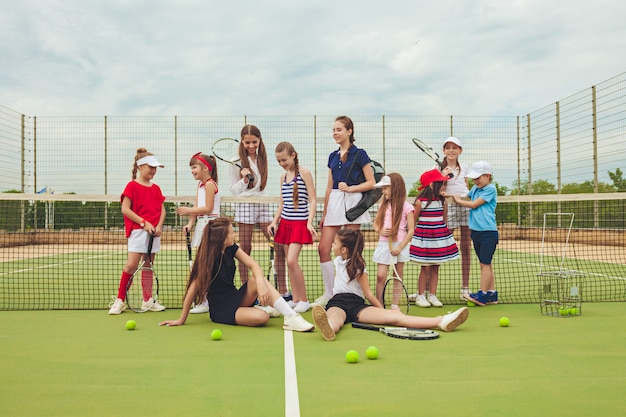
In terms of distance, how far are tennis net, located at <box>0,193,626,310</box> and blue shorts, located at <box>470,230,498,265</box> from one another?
0.64 metres

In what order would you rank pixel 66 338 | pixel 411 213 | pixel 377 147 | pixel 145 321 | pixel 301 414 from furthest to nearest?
1. pixel 377 147
2. pixel 411 213
3. pixel 145 321
4. pixel 66 338
5. pixel 301 414

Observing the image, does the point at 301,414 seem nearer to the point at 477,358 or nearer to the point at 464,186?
the point at 477,358

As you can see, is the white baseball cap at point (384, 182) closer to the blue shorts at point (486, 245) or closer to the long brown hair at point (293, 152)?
the long brown hair at point (293, 152)

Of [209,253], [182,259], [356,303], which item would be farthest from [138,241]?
[182,259]

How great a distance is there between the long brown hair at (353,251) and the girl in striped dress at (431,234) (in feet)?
3.76

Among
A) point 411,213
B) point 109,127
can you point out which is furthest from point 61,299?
point 109,127

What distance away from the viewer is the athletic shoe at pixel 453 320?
429 cm

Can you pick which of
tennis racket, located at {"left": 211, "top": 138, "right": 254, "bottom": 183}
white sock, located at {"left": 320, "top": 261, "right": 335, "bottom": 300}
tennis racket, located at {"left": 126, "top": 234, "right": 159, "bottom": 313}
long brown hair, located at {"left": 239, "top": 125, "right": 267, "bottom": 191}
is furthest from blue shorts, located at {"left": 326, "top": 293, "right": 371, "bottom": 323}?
tennis racket, located at {"left": 211, "top": 138, "right": 254, "bottom": 183}

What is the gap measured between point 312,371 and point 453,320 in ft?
4.91

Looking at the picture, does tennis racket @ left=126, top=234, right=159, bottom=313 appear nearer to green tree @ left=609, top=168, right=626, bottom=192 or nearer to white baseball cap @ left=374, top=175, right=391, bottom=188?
white baseball cap @ left=374, top=175, right=391, bottom=188

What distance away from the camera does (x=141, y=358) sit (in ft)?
11.8

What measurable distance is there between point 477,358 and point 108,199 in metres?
4.31

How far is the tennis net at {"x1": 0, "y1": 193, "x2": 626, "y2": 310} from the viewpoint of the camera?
6328 mm

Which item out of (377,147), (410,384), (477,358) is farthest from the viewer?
(377,147)
